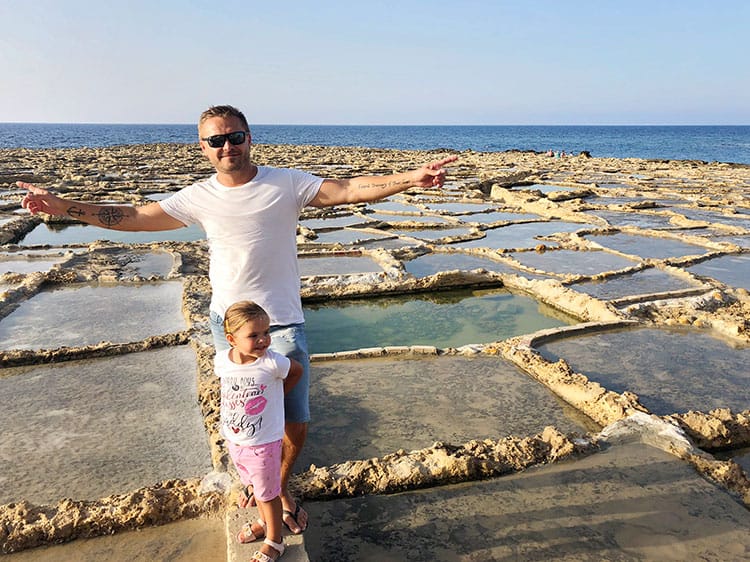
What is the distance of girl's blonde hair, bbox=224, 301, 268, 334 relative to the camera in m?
2.02

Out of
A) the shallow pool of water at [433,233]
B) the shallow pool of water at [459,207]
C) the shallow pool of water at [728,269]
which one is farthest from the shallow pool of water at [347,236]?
the shallow pool of water at [728,269]

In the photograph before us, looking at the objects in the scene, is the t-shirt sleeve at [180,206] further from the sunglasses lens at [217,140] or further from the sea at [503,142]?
the sea at [503,142]

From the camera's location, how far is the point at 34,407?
3879 mm

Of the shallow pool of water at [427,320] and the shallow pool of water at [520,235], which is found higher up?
the shallow pool of water at [520,235]

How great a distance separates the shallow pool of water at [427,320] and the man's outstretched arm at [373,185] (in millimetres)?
3183

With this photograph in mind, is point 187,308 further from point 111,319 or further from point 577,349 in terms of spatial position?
point 577,349

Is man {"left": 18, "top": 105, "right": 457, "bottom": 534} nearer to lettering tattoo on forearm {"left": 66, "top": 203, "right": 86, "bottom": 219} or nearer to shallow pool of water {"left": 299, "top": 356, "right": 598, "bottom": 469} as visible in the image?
lettering tattoo on forearm {"left": 66, "top": 203, "right": 86, "bottom": 219}

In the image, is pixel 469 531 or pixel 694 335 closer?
pixel 469 531

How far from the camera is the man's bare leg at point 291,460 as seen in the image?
238 centimetres

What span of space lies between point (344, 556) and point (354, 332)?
3572 mm

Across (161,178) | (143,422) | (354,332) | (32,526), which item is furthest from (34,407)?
(161,178)

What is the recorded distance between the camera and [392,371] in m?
4.57

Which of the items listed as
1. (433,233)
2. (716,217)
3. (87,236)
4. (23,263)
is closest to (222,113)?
(23,263)

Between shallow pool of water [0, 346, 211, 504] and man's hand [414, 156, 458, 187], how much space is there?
2.03 meters
